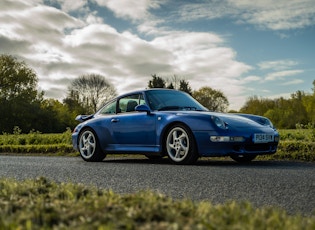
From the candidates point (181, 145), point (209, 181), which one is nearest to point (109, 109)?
point (181, 145)

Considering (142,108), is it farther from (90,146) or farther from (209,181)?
(209,181)

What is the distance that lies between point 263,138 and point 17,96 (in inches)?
2006

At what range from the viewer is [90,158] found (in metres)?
9.88

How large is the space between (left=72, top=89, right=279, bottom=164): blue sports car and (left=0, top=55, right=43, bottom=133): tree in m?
45.4

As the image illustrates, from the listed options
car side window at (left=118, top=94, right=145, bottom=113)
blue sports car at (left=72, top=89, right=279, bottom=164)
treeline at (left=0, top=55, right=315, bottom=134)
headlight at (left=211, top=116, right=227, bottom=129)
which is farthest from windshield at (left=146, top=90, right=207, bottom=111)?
treeline at (left=0, top=55, right=315, bottom=134)

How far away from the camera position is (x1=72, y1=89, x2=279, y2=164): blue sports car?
7957mm

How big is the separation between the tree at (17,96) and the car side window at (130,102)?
45.6 meters

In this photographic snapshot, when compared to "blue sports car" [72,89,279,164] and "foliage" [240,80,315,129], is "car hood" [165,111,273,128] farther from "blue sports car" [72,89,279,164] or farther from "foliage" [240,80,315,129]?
"foliage" [240,80,315,129]

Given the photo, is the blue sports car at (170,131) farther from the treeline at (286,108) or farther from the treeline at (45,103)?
the treeline at (286,108)

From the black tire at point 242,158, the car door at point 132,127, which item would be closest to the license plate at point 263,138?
the black tire at point 242,158

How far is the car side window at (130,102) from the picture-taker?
955 cm

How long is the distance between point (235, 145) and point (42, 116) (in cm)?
5004

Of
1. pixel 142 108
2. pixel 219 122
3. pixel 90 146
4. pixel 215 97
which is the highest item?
pixel 215 97

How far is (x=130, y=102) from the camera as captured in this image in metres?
9.69
